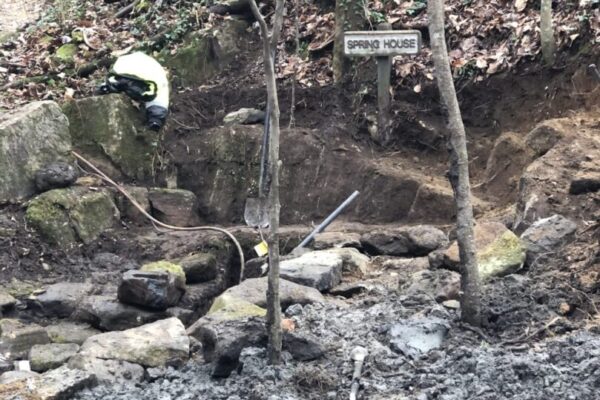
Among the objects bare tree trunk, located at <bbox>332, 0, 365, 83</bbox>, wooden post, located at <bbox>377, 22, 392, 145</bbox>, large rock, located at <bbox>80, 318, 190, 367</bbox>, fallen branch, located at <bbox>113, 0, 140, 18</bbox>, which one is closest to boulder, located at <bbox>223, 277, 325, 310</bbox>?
large rock, located at <bbox>80, 318, 190, 367</bbox>

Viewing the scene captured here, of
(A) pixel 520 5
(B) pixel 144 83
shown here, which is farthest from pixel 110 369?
(A) pixel 520 5

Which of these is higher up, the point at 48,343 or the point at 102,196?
the point at 102,196

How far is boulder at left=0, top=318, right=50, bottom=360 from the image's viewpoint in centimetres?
612

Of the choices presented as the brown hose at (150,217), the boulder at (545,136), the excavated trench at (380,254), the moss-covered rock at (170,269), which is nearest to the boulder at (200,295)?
the excavated trench at (380,254)

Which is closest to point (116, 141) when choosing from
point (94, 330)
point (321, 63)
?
point (321, 63)

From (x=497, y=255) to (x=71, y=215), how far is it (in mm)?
4947

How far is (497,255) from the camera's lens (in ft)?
18.6

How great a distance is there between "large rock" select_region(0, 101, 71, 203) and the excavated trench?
48 cm

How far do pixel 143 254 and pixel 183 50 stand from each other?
154 inches

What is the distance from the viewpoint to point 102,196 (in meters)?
9.11

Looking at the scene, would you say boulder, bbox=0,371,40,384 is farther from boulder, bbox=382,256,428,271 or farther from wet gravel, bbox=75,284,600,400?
boulder, bbox=382,256,428,271

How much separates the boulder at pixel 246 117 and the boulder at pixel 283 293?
4.15 m

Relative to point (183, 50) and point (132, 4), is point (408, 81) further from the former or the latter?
point (132, 4)

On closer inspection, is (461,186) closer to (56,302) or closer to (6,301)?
(56,302)
